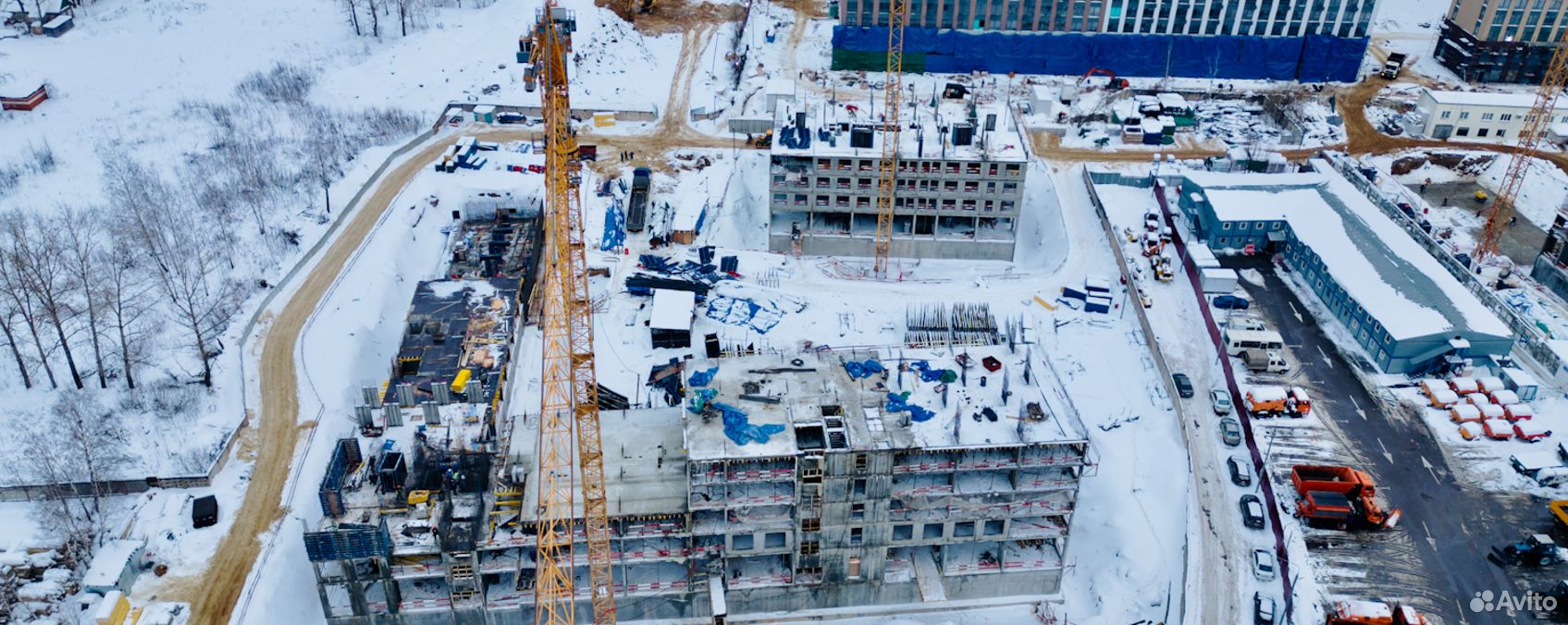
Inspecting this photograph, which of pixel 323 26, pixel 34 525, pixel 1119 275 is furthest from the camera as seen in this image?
pixel 323 26

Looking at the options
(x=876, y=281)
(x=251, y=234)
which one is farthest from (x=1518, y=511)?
(x=251, y=234)

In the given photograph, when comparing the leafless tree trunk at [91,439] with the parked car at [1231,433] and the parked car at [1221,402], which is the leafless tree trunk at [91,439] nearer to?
the parked car at [1231,433]

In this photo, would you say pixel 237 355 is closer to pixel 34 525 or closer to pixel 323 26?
pixel 34 525

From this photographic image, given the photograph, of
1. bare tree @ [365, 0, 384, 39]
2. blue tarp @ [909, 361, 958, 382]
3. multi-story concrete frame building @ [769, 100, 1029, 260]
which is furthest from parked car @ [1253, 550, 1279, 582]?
bare tree @ [365, 0, 384, 39]

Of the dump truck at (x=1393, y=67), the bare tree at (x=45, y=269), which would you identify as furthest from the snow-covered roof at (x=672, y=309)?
the dump truck at (x=1393, y=67)

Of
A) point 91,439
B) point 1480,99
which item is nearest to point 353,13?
point 91,439

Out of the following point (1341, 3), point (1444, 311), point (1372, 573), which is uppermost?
point (1341, 3)
